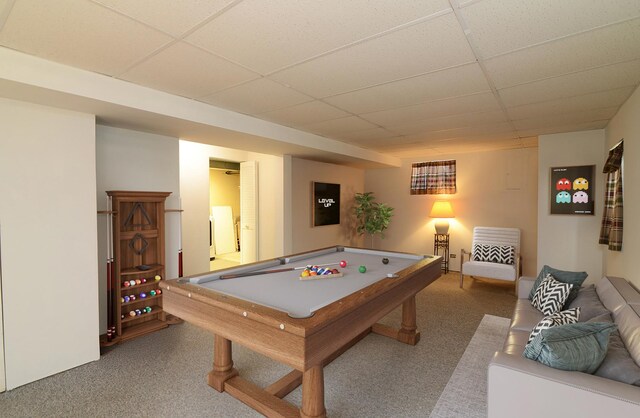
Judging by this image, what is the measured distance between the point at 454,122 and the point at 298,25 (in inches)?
104

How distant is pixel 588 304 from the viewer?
2.25 metres

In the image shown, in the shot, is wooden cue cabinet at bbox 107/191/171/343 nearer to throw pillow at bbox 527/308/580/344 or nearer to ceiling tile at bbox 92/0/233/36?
ceiling tile at bbox 92/0/233/36

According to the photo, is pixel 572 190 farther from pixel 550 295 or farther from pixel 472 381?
pixel 472 381

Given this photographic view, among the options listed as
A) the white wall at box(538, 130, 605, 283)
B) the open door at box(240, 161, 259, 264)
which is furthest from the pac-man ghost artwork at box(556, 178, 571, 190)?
the open door at box(240, 161, 259, 264)

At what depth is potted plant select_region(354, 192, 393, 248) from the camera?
20.9 feet

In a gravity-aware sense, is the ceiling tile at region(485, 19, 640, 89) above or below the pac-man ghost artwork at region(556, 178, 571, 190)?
above

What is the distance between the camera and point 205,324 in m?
1.82

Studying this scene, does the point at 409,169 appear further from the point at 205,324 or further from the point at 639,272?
the point at 205,324

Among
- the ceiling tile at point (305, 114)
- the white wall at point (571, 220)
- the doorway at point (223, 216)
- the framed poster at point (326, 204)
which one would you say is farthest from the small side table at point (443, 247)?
the doorway at point (223, 216)

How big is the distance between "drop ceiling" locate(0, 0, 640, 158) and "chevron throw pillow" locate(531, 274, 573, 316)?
1646mm

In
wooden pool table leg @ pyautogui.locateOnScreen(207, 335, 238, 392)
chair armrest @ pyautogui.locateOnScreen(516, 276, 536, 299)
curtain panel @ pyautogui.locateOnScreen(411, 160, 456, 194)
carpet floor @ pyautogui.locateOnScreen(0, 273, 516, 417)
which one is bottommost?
carpet floor @ pyautogui.locateOnScreen(0, 273, 516, 417)

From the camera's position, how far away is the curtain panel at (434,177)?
6.10 meters

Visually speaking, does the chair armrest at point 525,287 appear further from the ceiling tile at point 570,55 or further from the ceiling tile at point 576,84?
the ceiling tile at point 570,55

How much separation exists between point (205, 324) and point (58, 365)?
5.77 feet
